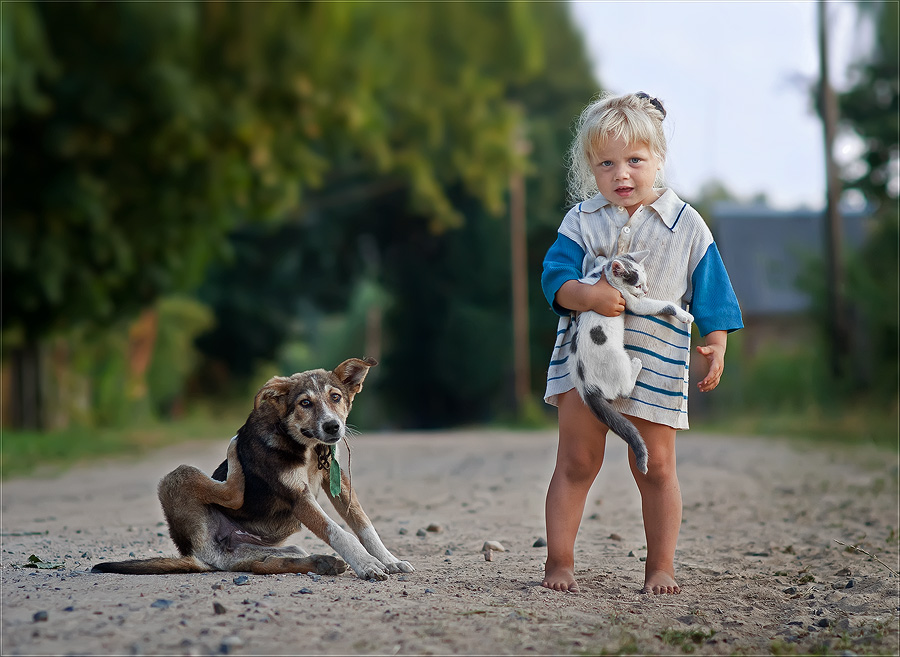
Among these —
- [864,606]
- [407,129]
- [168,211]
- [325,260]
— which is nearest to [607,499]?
[864,606]

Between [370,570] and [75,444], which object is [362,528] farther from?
[75,444]

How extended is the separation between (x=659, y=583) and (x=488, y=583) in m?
0.74

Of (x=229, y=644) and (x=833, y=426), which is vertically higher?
(x=229, y=644)

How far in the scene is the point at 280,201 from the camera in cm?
1727

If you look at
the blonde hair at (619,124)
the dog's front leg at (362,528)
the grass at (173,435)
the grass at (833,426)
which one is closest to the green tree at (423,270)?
the grass at (173,435)

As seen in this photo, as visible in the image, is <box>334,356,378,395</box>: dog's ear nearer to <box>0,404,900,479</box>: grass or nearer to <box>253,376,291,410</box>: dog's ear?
<box>253,376,291,410</box>: dog's ear

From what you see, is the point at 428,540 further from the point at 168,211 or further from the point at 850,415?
the point at 850,415

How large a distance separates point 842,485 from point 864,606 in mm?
5253

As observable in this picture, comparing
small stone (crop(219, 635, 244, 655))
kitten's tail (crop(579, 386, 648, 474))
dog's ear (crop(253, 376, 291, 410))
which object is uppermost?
dog's ear (crop(253, 376, 291, 410))

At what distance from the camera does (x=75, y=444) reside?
45.5 feet

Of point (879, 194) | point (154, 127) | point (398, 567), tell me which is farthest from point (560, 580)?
point (879, 194)

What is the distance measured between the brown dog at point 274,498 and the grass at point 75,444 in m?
6.88

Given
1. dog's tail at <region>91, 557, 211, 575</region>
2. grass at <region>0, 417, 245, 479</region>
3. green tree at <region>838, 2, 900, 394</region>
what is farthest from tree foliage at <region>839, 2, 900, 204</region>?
dog's tail at <region>91, 557, 211, 575</region>

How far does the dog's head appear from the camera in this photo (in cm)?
413
